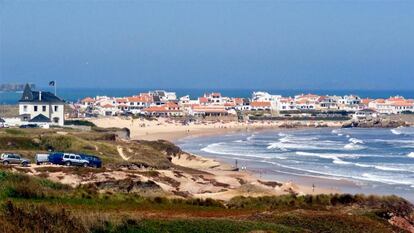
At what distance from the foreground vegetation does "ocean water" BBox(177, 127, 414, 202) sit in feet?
45.8

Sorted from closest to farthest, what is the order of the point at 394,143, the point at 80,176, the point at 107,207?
the point at 107,207 → the point at 80,176 → the point at 394,143

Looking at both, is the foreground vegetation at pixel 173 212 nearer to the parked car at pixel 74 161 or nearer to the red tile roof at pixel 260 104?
the parked car at pixel 74 161

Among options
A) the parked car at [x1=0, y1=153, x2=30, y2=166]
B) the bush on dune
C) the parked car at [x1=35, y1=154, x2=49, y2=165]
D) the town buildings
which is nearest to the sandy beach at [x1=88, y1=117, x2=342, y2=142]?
the town buildings

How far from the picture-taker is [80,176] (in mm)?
28359

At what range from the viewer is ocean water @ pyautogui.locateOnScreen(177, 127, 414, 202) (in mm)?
42625

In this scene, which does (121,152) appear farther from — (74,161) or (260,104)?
(260,104)

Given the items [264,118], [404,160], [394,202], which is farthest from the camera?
[264,118]

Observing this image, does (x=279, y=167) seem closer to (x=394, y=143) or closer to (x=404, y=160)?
(x=404, y=160)

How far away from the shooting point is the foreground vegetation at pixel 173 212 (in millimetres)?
13398

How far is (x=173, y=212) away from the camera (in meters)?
18.8

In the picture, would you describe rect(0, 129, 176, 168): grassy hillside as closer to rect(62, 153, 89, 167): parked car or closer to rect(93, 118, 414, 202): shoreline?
rect(93, 118, 414, 202): shoreline

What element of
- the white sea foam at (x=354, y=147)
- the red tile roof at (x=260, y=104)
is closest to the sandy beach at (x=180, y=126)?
the white sea foam at (x=354, y=147)

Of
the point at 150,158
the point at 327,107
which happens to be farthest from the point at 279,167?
the point at 327,107

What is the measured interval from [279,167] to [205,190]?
20.9m
